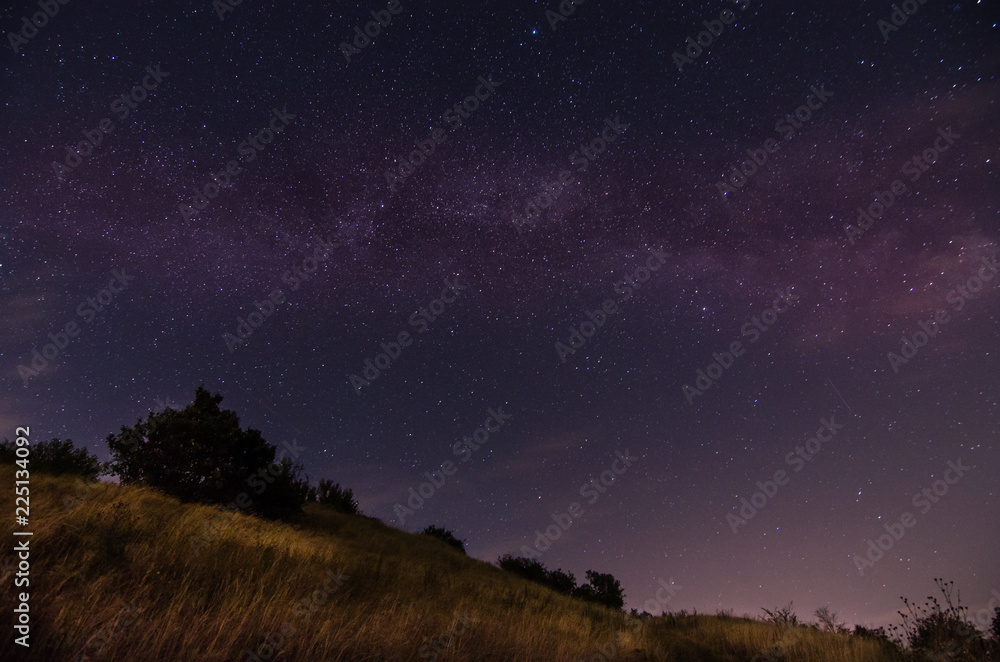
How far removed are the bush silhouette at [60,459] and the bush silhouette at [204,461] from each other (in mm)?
592

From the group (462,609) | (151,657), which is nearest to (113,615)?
(151,657)

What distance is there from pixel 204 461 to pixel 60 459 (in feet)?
12.5

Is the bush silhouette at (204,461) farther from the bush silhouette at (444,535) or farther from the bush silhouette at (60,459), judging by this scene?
the bush silhouette at (444,535)

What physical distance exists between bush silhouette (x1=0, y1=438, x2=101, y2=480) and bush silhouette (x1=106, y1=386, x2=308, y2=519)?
23.3 inches

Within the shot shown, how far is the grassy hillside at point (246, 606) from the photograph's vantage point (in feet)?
14.1

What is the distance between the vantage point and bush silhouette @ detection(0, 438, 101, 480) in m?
12.6

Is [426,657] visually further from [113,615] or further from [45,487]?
[45,487]

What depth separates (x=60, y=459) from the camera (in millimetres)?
13719

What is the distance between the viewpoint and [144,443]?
1484cm

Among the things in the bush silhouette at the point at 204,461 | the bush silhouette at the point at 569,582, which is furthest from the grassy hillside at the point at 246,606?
the bush silhouette at the point at 569,582

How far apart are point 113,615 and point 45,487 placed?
234 inches

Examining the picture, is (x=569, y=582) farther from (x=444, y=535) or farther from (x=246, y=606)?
(x=246, y=606)

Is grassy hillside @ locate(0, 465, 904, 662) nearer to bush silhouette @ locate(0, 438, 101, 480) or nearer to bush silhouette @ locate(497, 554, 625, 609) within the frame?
bush silhouette @ locate(0, 438, 101, 480)

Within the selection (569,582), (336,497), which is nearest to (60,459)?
(336,497)
